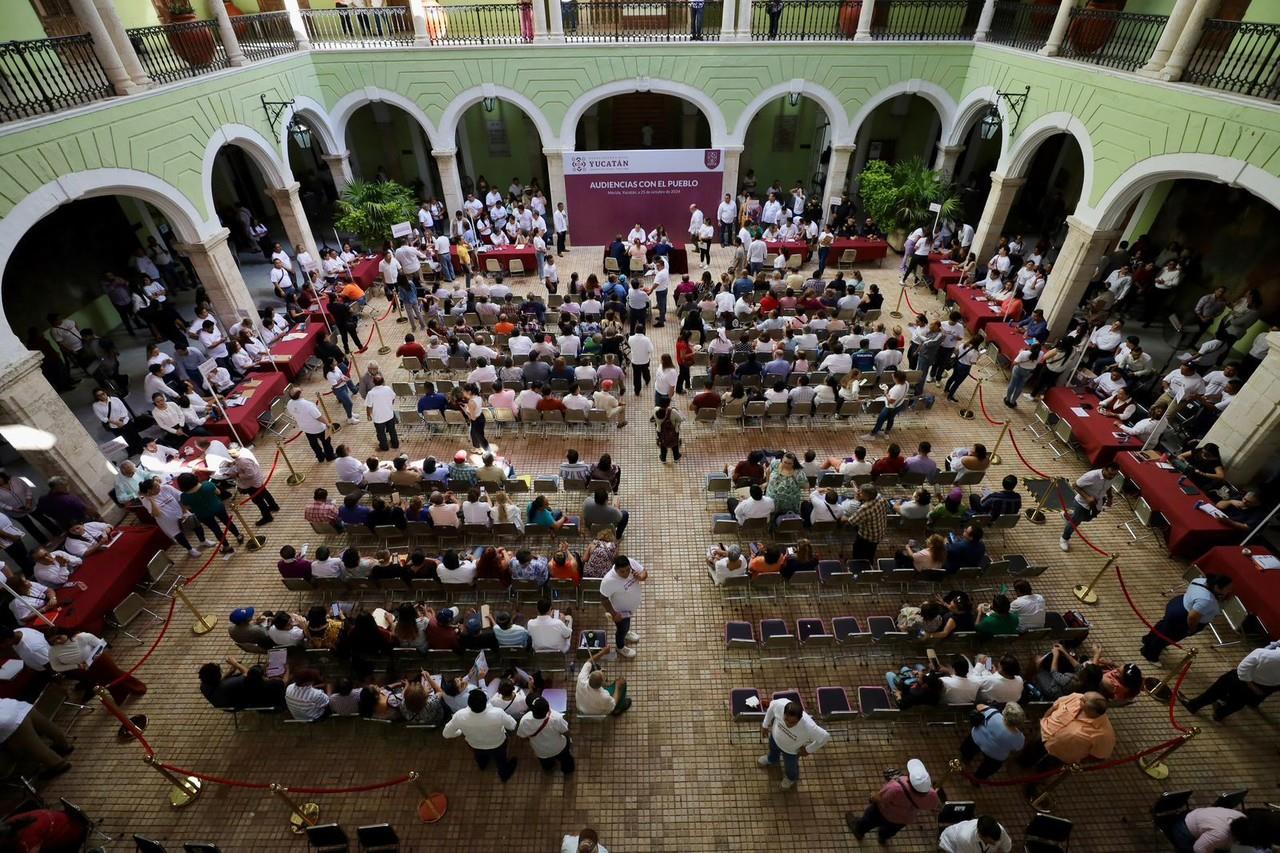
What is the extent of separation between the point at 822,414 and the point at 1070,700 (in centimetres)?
617

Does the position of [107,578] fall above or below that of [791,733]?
below

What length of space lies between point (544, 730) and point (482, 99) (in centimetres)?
1822

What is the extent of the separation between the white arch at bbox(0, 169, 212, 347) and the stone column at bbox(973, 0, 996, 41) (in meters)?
20.2

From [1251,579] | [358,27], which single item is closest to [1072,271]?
[1251,579]

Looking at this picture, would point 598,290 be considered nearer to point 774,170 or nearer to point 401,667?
point 401,667

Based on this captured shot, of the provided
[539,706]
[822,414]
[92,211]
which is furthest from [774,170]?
[539,706]

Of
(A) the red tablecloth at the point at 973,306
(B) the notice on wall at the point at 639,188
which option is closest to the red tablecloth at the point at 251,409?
(B) the notice on wall at the point at 639,188

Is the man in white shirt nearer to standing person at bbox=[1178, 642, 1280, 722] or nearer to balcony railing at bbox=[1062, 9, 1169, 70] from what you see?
standing person at bbox=[1178, 642, 1280, 722]

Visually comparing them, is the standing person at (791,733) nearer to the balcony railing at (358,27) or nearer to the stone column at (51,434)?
the stone column at (51,434)

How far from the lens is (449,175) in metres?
19.1

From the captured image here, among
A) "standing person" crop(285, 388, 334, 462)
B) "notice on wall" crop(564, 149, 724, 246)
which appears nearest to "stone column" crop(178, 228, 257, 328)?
"standing person" crop(285, 388, 334, 462)

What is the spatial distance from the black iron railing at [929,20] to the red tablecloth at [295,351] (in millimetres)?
17215

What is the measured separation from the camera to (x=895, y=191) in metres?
16.7

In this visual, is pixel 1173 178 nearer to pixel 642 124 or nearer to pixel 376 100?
pixel 642 124
